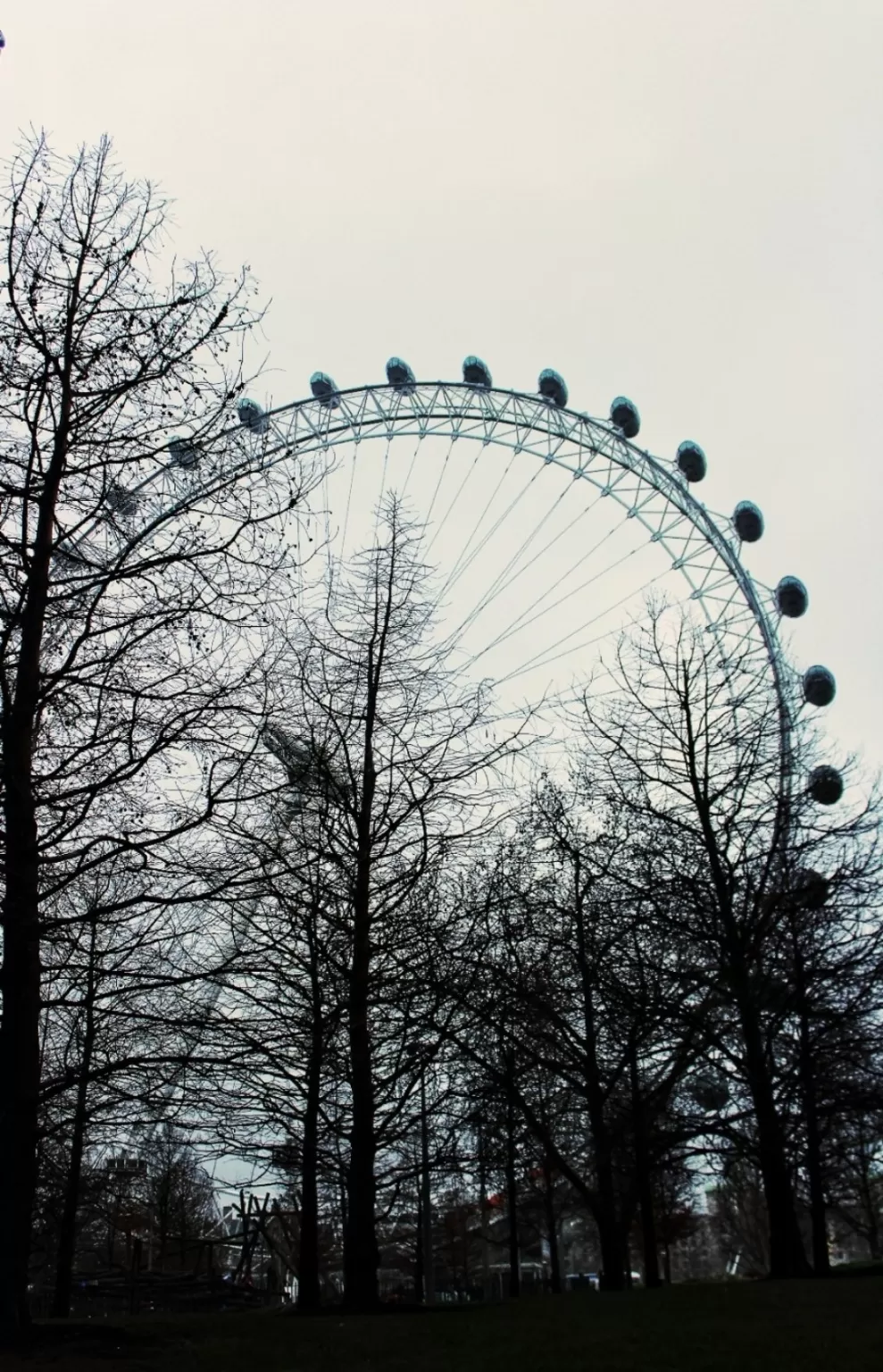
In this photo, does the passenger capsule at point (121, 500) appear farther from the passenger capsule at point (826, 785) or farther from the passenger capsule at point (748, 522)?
the passenger capsule at point (748, 522)

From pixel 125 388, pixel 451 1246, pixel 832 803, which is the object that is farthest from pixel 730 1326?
pixel 451 1246

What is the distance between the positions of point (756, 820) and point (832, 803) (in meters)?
2.54

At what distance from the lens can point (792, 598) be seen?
30312mm

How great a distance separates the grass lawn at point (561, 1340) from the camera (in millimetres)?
7895

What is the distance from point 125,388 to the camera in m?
9.41

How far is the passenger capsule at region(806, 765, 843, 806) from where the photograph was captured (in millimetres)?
18734

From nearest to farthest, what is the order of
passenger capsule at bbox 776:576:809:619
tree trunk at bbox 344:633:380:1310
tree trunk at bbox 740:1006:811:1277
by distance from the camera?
1. tree trunk at bbox 344:633:380:1310
2. tree trunk at bbox 740:1006:811:1277
3. passenger capsule at bbox 776:576:809:619

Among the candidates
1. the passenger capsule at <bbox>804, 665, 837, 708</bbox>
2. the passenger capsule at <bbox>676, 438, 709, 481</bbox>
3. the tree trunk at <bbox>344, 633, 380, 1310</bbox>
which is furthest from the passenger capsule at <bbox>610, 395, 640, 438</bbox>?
the tree trunk at <bbox>344, 633, 380, 1310</bbox>

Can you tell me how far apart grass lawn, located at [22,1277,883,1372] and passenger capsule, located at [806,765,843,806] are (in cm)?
806

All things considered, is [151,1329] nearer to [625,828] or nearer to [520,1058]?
[520,1058]

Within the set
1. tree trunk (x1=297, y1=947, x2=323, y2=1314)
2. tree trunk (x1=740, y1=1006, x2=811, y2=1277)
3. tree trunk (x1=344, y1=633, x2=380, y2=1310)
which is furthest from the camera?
tree trunk (x1=740, y1=1006, x2=811, y2=1277)

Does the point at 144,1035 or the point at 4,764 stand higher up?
the point at 4,764

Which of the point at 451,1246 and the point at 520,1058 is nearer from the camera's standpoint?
the point at 520,1058

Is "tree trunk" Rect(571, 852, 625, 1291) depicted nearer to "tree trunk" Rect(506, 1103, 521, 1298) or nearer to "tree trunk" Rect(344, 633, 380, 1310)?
"tree trunk" Rect(506, 1103, 521, 1298)
